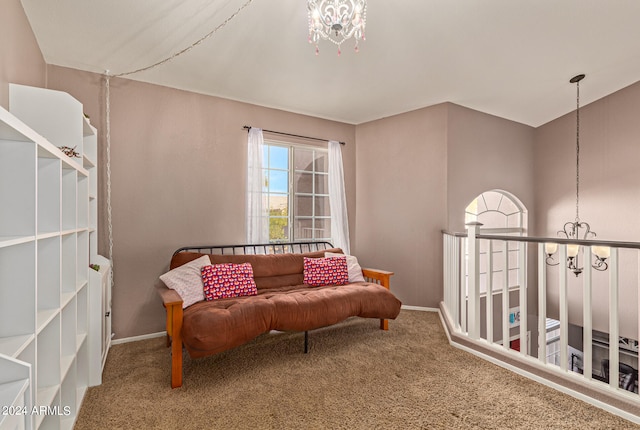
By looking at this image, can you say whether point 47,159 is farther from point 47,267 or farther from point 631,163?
point 631,163

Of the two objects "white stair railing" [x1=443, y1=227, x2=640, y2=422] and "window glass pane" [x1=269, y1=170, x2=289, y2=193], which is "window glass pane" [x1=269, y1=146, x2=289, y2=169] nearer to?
"window glass pane" [x1=269, y1=170, x2=289, y2=193]

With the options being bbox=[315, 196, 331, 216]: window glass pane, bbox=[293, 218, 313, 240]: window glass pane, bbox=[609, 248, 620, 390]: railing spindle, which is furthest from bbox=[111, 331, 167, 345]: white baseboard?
bbox=[609, 248, 620, 390]: railing spindle

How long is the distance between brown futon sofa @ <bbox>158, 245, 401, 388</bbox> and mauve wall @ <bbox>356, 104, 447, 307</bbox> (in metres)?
0.93

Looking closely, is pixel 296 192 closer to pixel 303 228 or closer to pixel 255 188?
pixel 303 228

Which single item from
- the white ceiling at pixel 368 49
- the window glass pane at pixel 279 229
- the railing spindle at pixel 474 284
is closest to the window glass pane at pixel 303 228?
the window glass pane at pixel 279 229

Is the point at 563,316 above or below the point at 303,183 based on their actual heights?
below

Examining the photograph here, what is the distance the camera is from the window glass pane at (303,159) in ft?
13.2

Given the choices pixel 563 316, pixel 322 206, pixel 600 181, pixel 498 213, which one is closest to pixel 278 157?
pixel 322 206

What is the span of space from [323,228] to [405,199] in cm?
109

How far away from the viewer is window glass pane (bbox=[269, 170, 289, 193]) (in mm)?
3818

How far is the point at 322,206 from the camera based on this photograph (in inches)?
167

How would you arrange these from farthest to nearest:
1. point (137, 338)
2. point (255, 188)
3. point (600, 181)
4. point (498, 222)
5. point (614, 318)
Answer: point (498, 222) → point (600, 181) → point (255, 188) → point (137, 338) → point (614, 318)

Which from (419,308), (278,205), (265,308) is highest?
(278,205)

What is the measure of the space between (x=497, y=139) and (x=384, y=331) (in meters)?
3.11
